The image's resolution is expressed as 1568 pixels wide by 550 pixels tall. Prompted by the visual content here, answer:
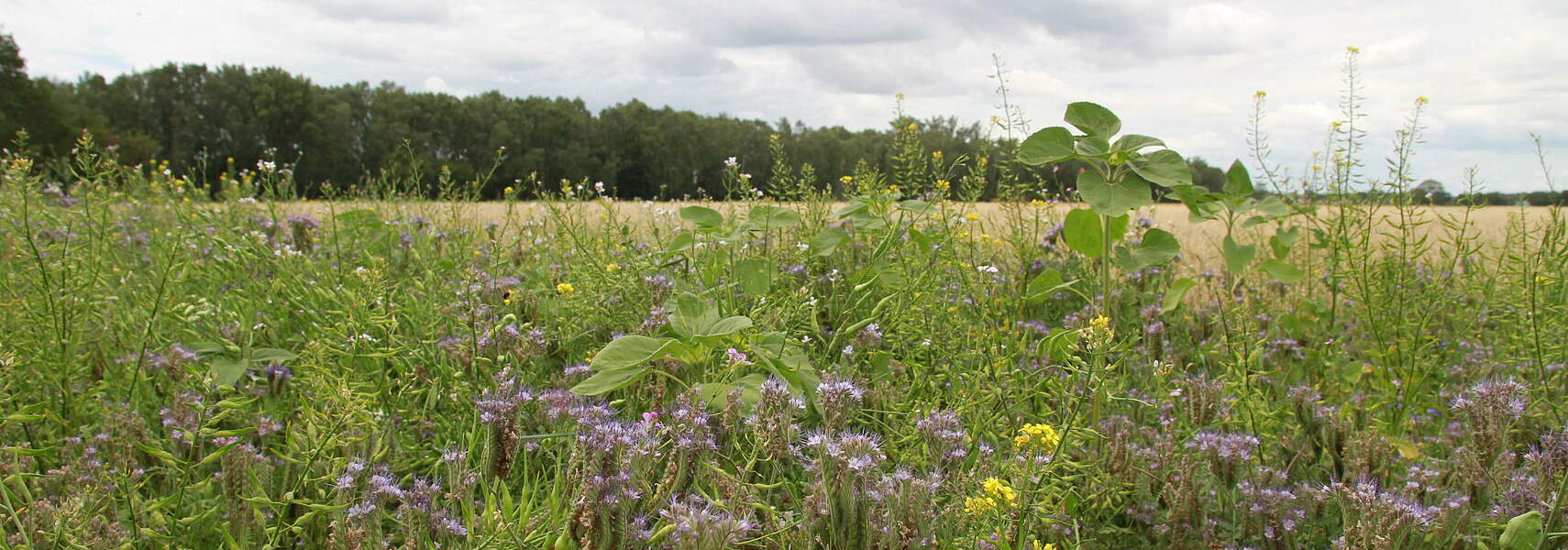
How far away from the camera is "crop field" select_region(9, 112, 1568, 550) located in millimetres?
1684

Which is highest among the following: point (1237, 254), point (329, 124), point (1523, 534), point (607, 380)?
point (329, 124)

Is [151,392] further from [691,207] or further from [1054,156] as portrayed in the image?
[1054,156]

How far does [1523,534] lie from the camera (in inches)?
68.0

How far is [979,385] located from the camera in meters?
2.59

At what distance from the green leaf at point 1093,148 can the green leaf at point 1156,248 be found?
0.50 meters

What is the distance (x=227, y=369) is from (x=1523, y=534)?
346 cm

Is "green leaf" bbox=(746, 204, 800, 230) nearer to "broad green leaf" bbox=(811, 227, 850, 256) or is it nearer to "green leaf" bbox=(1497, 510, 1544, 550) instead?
"broad green leaf" bbox=(811, 227, 850, 256)

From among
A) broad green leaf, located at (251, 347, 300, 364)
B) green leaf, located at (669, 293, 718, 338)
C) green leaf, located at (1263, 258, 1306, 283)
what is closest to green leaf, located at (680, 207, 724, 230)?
green leaf, located at (669, 293, 718, 338)

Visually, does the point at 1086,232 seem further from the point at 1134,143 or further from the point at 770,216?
the point at 770,216

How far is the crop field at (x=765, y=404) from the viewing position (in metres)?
1.68

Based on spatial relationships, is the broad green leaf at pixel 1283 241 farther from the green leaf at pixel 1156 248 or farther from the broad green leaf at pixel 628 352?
the broad green leaf at pixel 628 352

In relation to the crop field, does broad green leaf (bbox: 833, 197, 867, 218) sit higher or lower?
higher

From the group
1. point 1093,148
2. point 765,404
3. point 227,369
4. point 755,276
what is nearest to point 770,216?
point 755,276

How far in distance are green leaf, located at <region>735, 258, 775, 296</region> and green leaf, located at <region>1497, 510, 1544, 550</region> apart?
1983 mm
